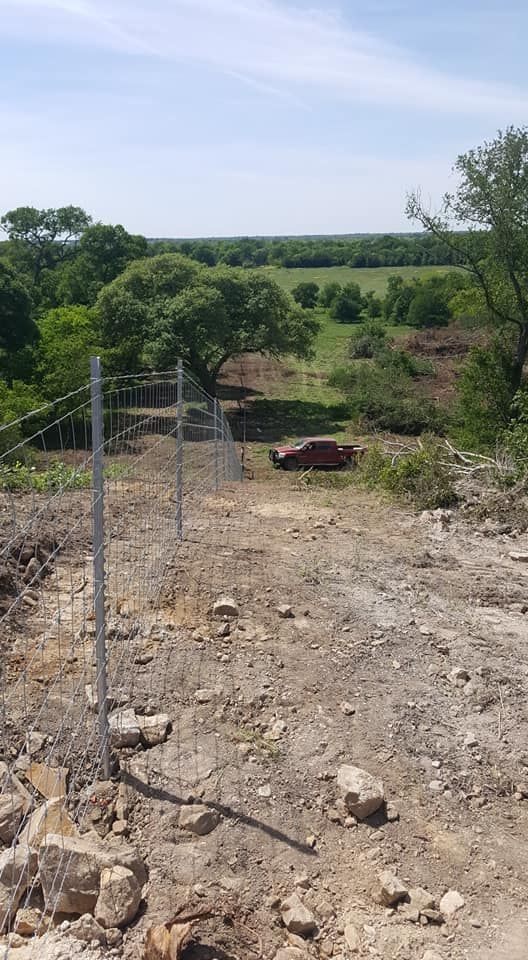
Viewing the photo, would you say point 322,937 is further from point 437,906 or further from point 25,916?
point 25,916

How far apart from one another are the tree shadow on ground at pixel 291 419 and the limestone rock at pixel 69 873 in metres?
22.3

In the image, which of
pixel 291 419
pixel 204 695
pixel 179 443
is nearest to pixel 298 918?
pixel 204 695

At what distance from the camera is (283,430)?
27328 mm

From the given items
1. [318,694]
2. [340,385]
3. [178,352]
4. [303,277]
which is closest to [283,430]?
[178,352]

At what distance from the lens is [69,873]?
3.22 metres

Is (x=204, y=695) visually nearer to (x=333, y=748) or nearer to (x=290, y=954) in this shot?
(x=333, y=748)

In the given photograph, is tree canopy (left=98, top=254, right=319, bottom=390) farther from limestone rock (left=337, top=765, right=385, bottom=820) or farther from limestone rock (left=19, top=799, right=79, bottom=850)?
limestone rock (left=19, top=799, right=79, bottom=850)

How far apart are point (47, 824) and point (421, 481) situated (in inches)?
324

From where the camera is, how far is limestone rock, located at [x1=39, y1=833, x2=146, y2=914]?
3.21 metres

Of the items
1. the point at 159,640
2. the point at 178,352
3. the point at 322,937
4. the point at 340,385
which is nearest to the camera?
the point at 322,937

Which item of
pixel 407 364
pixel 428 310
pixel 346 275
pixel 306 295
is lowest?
pixel 407 364

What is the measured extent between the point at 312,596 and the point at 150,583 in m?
1.46

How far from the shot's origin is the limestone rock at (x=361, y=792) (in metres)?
4.11

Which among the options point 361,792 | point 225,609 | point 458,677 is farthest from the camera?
point 225,609
